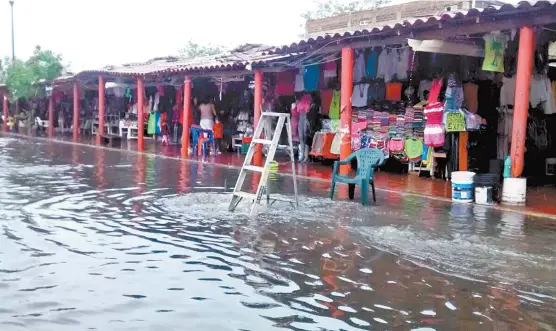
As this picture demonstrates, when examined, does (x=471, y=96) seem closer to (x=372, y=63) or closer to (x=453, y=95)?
(x=453, y=95)

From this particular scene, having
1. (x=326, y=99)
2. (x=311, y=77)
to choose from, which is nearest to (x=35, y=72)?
(x=311, y=77)

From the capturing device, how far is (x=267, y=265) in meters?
5.87

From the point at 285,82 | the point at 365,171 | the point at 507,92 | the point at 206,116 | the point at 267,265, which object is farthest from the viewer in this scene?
the point at 206,116

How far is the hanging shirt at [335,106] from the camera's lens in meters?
15.8

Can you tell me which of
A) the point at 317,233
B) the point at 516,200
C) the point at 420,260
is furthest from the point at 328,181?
the point at 420,260

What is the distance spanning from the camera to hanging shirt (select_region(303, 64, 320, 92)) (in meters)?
16.0

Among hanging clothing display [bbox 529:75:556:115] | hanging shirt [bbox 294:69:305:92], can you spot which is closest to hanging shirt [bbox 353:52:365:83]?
hanging shirt [bbox 294:69:305:92]

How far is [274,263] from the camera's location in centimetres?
596

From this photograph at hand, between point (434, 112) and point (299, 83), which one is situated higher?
point (299, 83)

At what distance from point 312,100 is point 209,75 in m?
3.60

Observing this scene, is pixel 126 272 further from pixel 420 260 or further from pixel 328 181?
pixel 328 181

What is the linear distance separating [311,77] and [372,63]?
236cm

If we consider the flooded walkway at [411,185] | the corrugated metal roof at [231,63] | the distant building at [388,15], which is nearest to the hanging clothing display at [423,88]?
the flooded walkway at [411,185]

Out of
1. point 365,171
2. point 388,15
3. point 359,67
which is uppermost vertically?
point 388,15
